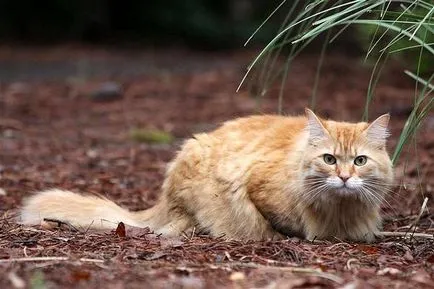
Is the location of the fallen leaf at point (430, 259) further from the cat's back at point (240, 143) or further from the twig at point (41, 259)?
the twig at point (41, 259)

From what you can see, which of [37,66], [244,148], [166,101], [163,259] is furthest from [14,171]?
[37,66]

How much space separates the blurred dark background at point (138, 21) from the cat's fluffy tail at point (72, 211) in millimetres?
11429

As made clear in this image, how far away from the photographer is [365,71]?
12.2m

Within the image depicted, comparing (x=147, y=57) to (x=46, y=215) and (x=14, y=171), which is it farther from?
(x=46, y=215)

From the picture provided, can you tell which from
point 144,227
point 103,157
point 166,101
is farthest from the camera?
point 166,101

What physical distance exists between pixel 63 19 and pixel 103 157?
9858mm

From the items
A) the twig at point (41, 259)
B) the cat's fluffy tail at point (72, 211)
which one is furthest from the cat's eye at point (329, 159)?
the twig at point (41, 259)

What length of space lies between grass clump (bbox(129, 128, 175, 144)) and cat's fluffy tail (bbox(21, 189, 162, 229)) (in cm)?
328

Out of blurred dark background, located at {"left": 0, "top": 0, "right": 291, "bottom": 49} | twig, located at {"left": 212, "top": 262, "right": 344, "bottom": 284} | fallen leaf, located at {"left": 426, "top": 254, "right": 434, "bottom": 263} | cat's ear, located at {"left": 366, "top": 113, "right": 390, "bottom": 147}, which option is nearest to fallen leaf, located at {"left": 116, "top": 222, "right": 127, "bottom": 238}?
twig, located at {"left": 212, "top": 262, "right": 344, "bottom": 284}

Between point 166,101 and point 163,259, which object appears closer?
point 163,259

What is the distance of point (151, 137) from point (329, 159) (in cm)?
401

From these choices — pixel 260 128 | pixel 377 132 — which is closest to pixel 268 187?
pixel 260 128

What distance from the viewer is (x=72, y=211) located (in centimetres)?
477

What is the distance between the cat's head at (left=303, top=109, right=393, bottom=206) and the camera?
4.27 meters
